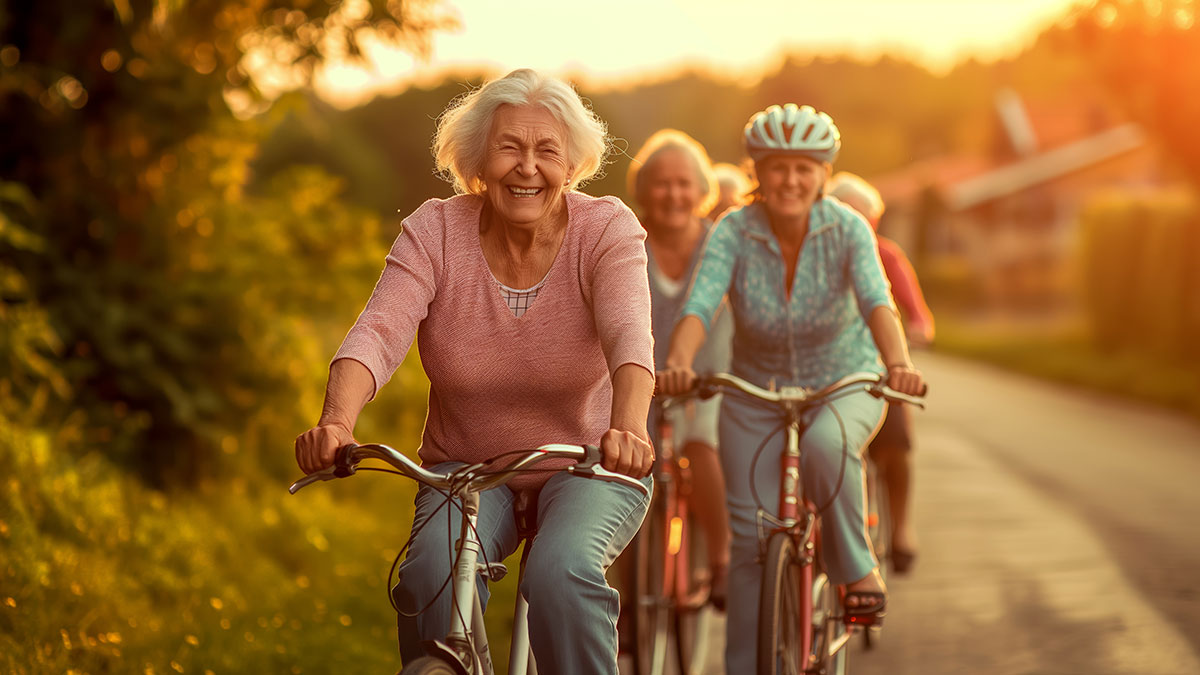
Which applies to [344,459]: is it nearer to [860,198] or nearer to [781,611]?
[781,611]

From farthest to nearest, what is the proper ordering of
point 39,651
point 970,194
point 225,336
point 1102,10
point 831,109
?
point 831,109 → point 970,194 → point 1102,10 → point 225,336 → point 39,651

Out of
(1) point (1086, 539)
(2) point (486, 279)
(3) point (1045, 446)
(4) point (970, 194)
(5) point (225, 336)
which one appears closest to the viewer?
(2) point (486, 279)

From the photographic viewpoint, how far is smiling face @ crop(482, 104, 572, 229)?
3.78 m

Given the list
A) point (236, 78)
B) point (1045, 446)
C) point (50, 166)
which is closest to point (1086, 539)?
point (1045, 446)

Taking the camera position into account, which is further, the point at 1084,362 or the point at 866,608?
the point at 1084,362

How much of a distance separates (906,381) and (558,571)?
1840mm

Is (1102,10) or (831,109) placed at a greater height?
(831,109)

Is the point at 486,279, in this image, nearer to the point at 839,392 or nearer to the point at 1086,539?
the point at 839,392

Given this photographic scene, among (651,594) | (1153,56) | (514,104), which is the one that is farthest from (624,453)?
(1153,56)

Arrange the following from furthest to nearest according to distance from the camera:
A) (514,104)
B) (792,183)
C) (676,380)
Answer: (792,183)
(676,380)
(514,104)

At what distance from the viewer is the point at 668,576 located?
6449mm

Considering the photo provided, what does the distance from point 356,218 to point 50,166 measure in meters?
2.35

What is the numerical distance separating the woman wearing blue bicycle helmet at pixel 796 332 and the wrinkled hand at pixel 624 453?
1616 mm

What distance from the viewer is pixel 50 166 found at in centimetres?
822
